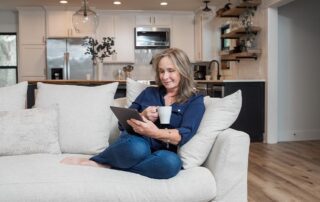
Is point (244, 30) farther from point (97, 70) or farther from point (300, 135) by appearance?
point (97, 70)

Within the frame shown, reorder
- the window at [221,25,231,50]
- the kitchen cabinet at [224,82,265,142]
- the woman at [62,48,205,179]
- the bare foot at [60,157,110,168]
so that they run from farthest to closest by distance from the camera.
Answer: the window at [221,25,231,50] → the kitchen cabinet at [224,82,265,142] → the bare foot at [60,157,110,168] → the woman at [62,48,205,179]

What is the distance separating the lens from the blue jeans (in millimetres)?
1730

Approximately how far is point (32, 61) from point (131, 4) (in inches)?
90.6

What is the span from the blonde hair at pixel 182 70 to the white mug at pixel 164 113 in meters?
0.25

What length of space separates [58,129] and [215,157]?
1.00 metres

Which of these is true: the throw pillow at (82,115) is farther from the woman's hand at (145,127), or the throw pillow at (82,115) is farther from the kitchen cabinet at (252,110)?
the kitchen cabinet at (252,110)

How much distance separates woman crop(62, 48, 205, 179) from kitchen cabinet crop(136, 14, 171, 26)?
566 centimetres

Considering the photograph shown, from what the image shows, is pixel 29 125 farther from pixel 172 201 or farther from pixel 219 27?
pixel 219 27

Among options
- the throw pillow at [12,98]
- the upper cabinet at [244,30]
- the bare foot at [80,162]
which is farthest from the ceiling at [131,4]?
the bare foot at [80,162]

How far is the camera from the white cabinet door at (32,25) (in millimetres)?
7133

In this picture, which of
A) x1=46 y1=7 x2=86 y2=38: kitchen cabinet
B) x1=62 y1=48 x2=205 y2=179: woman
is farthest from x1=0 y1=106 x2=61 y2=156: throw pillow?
x1=46 y1=7 x2=86 y2=38: kitchen cabinet

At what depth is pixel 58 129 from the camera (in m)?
2.25

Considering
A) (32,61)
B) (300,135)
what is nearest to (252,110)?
(300,135)

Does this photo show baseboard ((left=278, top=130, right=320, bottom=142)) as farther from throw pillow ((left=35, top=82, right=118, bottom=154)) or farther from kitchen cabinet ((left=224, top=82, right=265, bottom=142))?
throw pillow ((left=35, top=82, right=118, bottom=154))
